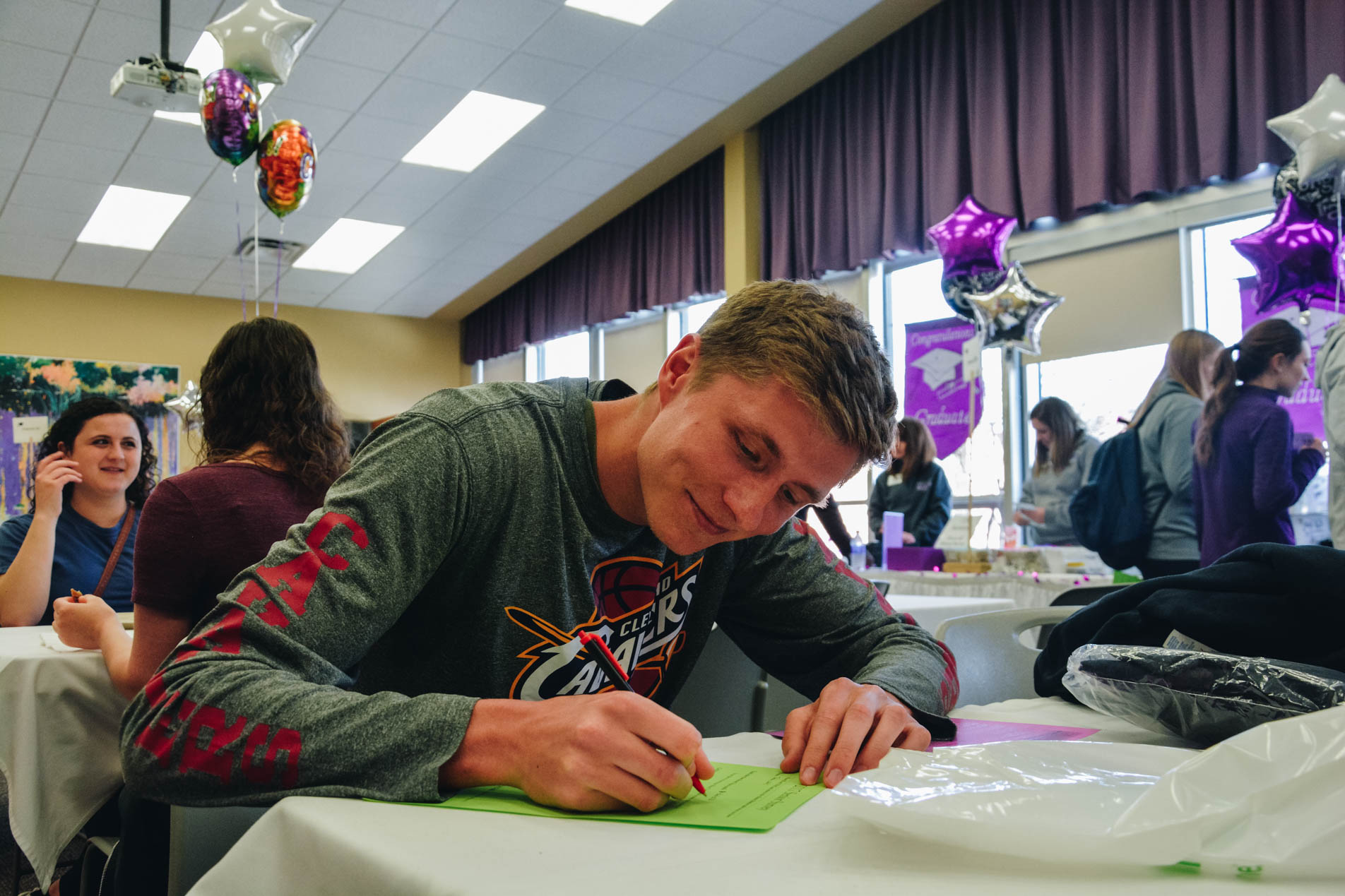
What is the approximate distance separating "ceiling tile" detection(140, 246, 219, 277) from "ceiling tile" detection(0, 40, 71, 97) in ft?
8.12

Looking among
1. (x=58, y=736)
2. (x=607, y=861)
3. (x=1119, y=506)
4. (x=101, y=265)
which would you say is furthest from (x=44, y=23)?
(x=607, y=861)

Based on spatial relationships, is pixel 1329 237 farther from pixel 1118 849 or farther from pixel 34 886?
pixel 34 886

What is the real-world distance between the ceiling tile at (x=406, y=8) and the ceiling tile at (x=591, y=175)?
1729 millimetres

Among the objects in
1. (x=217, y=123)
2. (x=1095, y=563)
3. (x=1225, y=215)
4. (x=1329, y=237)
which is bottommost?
(x=1095, y=563)

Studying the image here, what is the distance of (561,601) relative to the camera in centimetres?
98

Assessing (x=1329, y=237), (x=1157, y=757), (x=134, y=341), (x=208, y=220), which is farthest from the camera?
(x=134, y=341)

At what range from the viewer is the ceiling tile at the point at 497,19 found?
4520 millimetres

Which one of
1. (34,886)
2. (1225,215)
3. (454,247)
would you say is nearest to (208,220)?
(454,247)

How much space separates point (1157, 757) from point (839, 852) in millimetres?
268

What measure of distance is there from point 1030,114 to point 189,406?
3704 millimetres

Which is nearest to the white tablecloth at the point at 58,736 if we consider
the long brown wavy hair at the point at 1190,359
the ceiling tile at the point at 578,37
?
the long brown wavy hair at the point at 1190,359

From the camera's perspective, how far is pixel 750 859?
0.52 meters

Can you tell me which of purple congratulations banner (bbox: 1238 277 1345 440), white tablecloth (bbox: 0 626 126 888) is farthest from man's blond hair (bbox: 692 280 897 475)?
purple congratulations banner (bbox: 1238 277 1345 440)

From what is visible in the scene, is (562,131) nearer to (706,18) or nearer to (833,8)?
(706,18)
